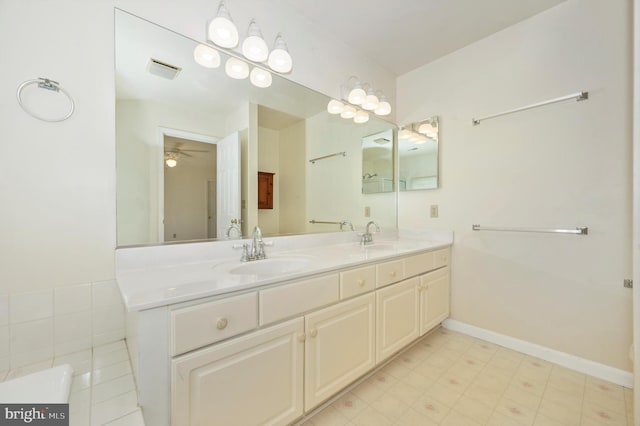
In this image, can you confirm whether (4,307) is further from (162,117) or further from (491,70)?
(491,70)

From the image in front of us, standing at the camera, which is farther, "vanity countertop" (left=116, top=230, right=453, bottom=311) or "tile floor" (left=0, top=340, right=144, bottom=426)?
"vanity countertop" (left=116, top=230, right=453, bottom=311)

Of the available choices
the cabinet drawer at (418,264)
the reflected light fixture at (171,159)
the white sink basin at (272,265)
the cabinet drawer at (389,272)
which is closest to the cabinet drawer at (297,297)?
the white sink basin at (272,265)

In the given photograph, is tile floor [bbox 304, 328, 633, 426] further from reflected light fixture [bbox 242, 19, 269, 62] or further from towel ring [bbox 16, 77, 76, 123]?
reflected light fixture [bbox 242, 19, 269, 62]

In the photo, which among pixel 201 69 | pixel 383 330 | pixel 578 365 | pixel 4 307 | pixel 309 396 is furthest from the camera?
pixel 578 365

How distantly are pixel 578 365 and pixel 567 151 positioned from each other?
54.1 inches

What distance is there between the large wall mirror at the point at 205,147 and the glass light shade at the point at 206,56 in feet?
0.08

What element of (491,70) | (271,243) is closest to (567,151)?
(491,70)

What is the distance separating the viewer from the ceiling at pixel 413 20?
5.51ft

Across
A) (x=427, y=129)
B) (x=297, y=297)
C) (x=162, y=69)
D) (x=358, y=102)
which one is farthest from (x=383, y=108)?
(x=297, y=297)

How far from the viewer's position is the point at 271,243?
1616 mm

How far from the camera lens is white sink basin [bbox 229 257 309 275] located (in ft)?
4.42

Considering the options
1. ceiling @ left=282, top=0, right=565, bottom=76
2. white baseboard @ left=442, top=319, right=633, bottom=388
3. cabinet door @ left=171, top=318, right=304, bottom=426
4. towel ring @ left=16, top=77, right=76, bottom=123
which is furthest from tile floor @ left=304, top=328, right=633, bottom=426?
ceiling @ left=282, top=0, right=565, bottom=76
